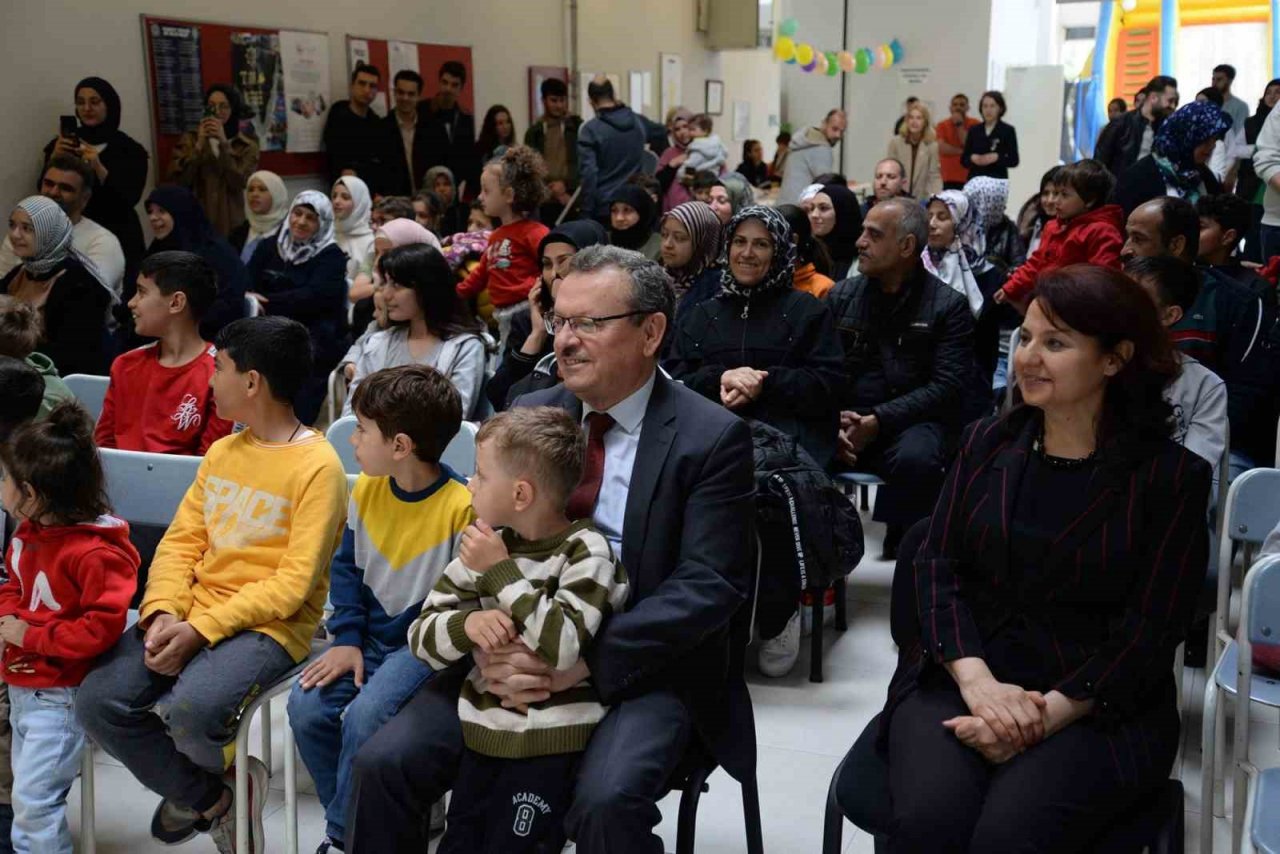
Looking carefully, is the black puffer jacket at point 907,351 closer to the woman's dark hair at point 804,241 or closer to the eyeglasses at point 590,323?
the woman's dark hair at point 804,241

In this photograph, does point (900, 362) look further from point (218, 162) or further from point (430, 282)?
point (218, 162)

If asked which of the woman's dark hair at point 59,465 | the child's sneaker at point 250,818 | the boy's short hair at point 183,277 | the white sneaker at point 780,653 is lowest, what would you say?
the white sneaker at point 780,653

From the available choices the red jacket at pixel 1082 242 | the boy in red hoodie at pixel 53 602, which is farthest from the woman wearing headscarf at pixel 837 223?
the boy in red hoodie at pixel 53 602

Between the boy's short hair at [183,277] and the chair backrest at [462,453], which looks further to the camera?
the boy's short hair at [183,277]

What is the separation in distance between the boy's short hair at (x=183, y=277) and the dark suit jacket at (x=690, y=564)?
5.41 ft

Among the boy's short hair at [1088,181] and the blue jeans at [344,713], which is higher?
the boy's short hair at [1088,181]

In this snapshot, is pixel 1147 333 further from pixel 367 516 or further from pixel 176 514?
pixel 176 514

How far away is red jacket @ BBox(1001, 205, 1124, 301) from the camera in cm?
507

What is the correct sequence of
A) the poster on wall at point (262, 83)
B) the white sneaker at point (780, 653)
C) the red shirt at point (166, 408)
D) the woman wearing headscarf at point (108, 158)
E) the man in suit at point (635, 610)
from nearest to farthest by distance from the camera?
the man in suit at point (635, 610)
the red shirt at point (166, 408)
the white sneaker at point (780, 653)
the woman wearing headscarf at point (108, 158)
the poster on wall at point (262, 83)

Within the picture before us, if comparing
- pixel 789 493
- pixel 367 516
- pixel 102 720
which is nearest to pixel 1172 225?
pixel 789 493

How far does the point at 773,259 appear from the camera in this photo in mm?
3875

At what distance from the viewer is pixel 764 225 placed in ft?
12.7

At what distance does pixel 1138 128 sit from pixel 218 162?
6.55 meters

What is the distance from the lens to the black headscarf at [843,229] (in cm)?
589
